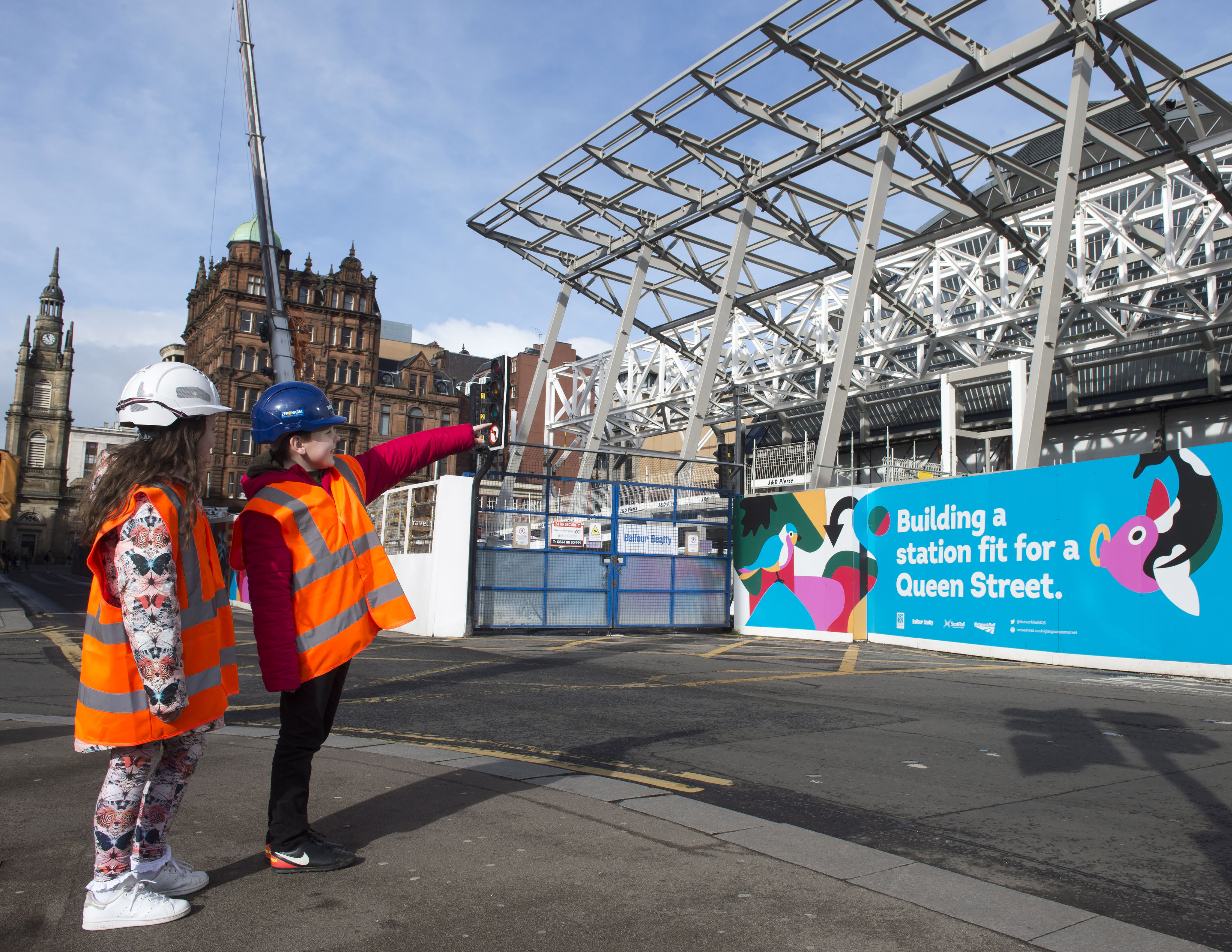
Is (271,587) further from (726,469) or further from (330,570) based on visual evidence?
(726,469)

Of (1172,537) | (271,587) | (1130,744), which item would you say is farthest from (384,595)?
(1172,537)

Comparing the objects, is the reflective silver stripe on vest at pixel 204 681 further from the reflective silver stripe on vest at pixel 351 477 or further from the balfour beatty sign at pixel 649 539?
the balfour beatty sign at pixel 649 539

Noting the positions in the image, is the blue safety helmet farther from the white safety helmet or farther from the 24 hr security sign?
the 24 hr security sign

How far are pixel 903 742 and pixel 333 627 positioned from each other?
417cm

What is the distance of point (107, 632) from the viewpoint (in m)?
2.84

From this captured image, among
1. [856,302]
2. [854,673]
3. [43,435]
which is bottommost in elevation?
[854,673]

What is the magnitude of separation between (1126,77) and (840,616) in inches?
425

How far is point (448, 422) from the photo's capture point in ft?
209

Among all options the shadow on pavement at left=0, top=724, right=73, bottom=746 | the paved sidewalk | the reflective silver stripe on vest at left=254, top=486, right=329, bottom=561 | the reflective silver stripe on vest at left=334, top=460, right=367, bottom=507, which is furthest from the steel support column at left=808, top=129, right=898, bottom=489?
the reflective silver stripe on vest at left=254, top=486, right=329, bottom=561

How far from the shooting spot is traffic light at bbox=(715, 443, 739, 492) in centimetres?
2025

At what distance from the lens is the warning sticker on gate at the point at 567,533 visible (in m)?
17.9

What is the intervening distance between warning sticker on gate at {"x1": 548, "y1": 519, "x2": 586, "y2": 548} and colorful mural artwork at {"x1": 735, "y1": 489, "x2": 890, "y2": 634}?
3589 mm

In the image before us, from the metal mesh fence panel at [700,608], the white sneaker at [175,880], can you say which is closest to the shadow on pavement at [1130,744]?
the white sneaker at [175,880]

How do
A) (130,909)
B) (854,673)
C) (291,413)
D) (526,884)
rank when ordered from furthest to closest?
(854,673), (291,413), (526,884), (130,909)
